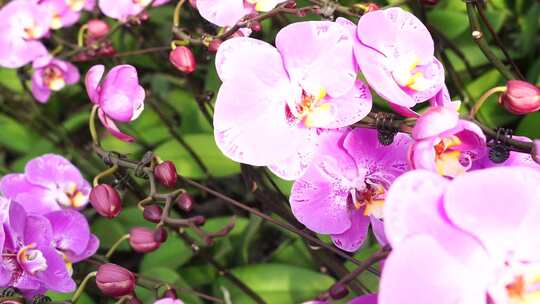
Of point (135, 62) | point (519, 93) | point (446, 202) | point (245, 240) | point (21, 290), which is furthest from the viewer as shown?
point (135, 62)

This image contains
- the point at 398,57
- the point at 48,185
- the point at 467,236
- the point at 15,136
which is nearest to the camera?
the point at 467,236

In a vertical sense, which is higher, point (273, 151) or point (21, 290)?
point (273, 151)

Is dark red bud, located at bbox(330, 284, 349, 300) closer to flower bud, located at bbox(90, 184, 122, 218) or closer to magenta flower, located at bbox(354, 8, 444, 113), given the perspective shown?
magenta flower, located at bbox(354, 8, 444, 113)

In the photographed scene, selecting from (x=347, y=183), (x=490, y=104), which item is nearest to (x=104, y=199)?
(x=347, y=183)

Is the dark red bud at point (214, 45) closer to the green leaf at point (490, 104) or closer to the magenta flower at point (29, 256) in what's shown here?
the magenta flower at point (29, 256)

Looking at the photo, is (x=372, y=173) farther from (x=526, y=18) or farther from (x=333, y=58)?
(x=526, y=18)

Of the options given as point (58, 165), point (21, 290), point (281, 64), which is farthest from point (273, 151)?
point (58, 165)

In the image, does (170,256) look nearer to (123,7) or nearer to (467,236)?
(123,7)

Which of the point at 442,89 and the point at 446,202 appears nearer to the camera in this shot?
the point at 446,202
